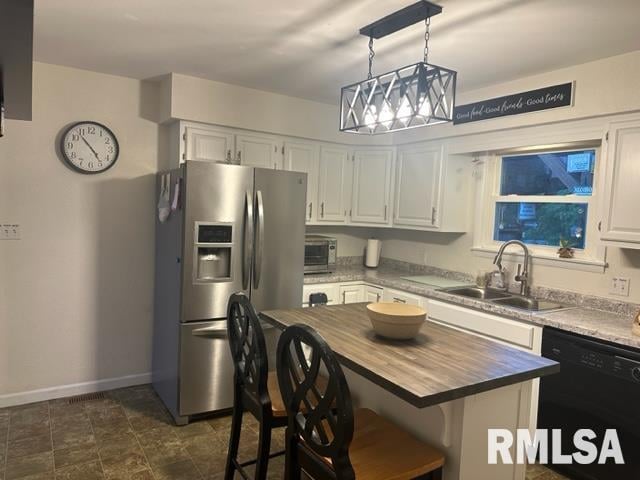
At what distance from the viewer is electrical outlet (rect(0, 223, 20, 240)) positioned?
3066 millimetres

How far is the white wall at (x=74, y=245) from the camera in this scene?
313cm

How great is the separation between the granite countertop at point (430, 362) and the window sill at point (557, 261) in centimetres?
135

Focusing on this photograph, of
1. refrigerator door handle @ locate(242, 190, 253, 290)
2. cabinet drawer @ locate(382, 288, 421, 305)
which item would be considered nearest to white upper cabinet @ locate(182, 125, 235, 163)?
refrigerator door handle @ locate(242, 190, 253, 290)

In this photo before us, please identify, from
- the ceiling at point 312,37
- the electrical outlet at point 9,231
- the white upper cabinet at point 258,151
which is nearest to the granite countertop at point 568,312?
the white upper cabinet at point 258,151

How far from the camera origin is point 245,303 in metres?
1.87

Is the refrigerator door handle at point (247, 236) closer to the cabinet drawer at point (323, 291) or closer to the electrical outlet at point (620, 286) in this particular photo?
the cabinet drawer at point (323, 291)

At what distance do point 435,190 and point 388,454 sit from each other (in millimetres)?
2534

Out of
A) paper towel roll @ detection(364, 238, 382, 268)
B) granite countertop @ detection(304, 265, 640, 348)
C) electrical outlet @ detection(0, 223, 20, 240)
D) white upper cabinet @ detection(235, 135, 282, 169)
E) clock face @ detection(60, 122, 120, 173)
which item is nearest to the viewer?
granite countertop @ detection(304, 265, 640, 348)

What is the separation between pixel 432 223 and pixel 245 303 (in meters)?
2.28

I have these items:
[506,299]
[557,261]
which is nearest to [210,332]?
[506,299]

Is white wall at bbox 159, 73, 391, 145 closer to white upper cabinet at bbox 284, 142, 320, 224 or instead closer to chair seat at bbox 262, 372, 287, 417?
white upper cabinet at bbox 284, 142, 320, 224

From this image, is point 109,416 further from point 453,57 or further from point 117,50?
point 453,57

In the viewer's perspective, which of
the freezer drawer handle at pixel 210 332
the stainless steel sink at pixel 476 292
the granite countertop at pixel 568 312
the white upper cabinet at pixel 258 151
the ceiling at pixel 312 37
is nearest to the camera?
the ceiling at pixel 312 37
